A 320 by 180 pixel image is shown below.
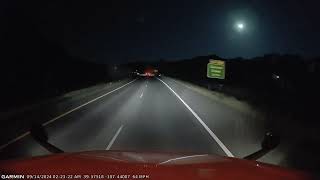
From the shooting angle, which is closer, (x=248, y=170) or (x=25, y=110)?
(x=248, y=170)

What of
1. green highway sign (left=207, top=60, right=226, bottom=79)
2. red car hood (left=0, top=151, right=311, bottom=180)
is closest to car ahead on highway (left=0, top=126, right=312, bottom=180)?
red car hood (left=0, top=151, right=311, bottom=180)

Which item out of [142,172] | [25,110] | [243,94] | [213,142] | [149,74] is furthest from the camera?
[149,74]

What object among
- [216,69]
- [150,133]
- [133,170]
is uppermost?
[216,69]

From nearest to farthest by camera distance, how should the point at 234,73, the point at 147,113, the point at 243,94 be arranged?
the point at 147,113 < the point at 243,94 < the point at 234,73

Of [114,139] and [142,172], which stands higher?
[142,172]

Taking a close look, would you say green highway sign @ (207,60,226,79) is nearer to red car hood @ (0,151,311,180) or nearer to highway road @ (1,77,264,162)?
highway road @ (1,77,264,162)

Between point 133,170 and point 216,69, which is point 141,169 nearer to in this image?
point 133,170

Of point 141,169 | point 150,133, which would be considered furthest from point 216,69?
point 141,169

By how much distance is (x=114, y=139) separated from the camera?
16375 millimetres

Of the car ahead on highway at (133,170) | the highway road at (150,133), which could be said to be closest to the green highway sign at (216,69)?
the highway road at (150,133)

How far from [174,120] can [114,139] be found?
732cm

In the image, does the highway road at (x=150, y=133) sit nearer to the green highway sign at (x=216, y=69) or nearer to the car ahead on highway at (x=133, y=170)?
the car ahead on highway at (x=133, y=170)

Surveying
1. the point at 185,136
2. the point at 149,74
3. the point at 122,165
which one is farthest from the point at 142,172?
the point at 149,74

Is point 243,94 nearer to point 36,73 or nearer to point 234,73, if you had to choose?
point 36,73
